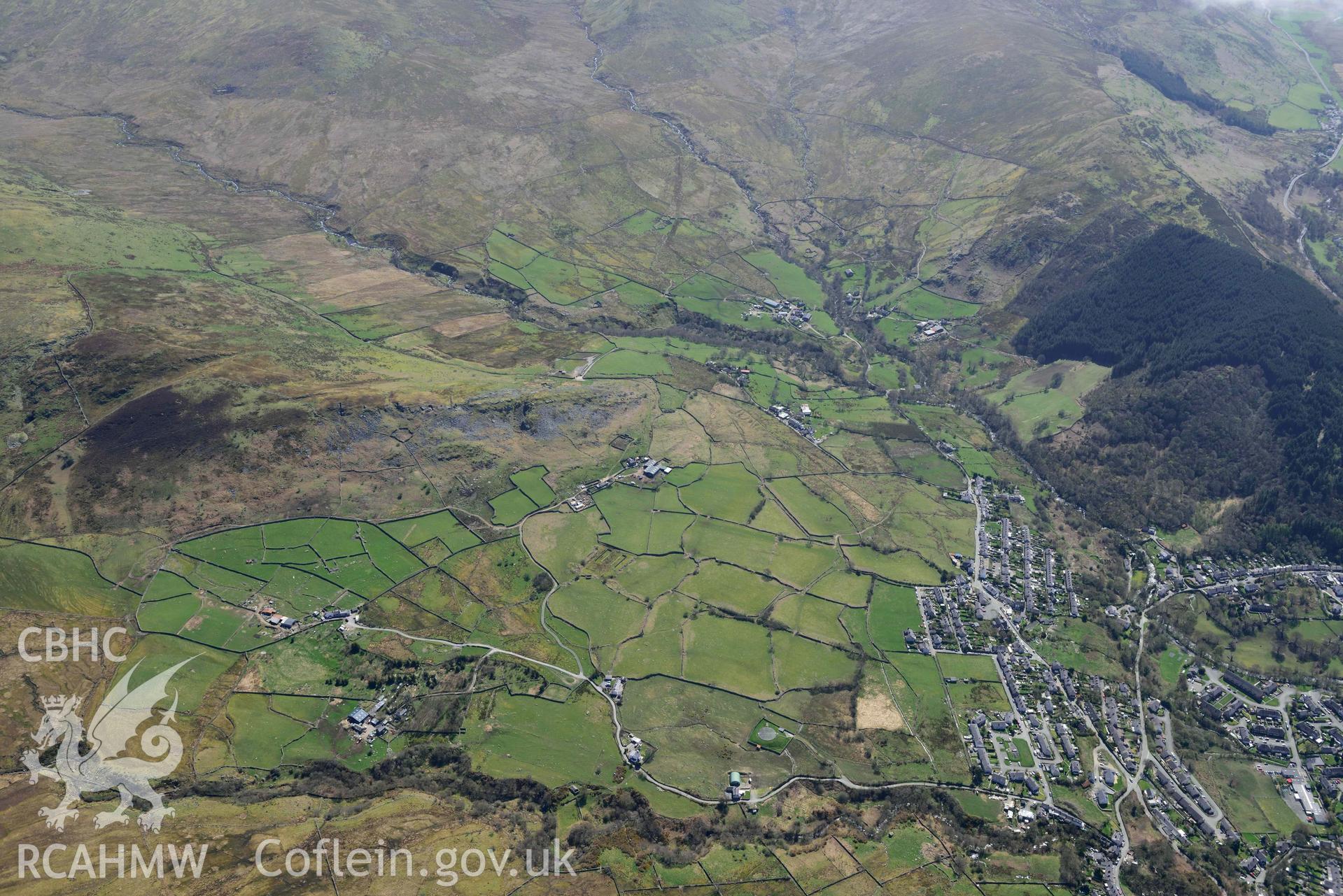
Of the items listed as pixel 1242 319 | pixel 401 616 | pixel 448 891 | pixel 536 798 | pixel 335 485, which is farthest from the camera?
pixel 1242 319

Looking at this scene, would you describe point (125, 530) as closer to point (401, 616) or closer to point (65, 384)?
point (65, 384)

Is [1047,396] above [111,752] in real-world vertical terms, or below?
above

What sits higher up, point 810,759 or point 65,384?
point 65,384

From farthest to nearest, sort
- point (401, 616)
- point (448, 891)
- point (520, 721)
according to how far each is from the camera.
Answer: point (401, 616)
point (520, 721)
point (448, 891)

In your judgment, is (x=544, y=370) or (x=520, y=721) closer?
(x=520, y=721)

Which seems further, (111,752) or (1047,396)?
(1047,396)

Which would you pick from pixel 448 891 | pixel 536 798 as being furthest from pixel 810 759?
pixel 448 891

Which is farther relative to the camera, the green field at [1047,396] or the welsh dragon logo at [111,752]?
the green field at [1047,396]

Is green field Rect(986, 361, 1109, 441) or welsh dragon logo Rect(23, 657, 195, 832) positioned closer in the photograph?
welsh dragon logo Rect(23, 657, 195, 832)
